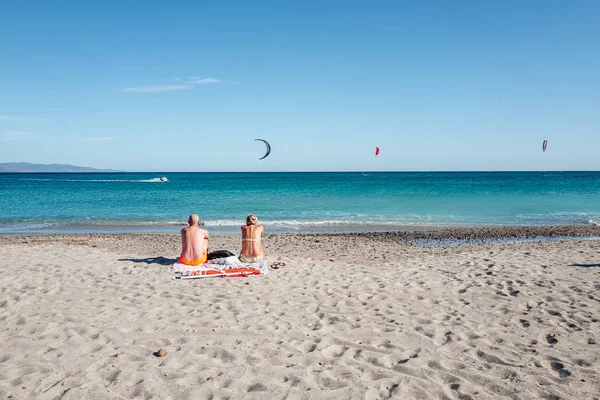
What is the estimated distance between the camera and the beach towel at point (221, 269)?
25.3 ft

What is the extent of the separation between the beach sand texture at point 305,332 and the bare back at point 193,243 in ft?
1.78

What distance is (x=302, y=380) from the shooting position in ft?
12.9

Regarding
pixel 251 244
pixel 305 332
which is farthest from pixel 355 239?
pixel 305 332

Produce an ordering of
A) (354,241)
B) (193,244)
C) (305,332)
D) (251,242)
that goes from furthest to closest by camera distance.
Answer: (354,241)
(251,242)
(193,244)
(305,332)

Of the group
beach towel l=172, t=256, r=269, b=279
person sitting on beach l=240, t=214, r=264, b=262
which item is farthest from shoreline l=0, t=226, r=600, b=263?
beach towel l=172, t=256, r=269, b=279

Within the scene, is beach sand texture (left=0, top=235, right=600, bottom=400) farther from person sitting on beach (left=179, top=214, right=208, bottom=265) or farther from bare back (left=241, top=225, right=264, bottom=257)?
bare back (left=241, top=225, right=264, bottom=257)

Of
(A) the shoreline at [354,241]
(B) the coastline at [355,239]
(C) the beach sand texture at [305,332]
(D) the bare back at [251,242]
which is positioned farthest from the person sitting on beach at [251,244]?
(B) the coastline at [355,239]

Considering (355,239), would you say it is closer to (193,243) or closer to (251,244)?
(251,244)

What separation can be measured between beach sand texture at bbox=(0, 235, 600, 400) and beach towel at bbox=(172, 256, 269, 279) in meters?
0.25

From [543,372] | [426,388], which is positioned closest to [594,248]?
[543,372]

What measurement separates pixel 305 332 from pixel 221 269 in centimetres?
323

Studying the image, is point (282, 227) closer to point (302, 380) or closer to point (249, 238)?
point (249, 238)

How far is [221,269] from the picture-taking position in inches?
313

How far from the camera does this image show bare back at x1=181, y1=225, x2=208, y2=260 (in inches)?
324
